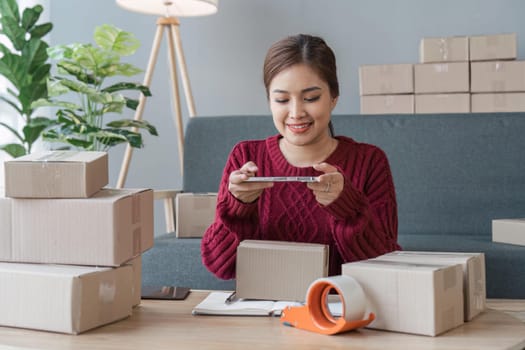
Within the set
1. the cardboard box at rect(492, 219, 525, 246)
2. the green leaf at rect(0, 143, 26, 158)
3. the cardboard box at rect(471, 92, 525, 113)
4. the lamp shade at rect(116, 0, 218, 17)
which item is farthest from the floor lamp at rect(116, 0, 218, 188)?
the cardboard box at rect(492, 219, 525, 246)

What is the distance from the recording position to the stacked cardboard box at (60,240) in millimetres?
1103

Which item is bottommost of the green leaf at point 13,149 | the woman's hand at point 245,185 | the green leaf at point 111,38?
the woman's hand at point 245,185

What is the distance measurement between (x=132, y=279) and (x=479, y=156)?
190 centimetres

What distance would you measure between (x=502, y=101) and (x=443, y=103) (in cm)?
28

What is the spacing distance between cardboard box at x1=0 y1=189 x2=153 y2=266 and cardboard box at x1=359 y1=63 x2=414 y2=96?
8.30ft

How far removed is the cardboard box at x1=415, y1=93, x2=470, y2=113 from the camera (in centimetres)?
353

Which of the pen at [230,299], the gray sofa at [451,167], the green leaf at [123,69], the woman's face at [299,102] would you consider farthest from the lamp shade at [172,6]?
the pen at [230,299]

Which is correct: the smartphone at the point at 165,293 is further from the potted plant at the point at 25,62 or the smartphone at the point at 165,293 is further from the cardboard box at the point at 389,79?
the potted plant at the point at 25,62

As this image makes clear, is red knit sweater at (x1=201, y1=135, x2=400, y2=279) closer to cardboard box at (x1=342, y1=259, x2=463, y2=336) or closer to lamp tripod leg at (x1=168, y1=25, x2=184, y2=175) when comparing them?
cardboard box at (x1=342, y1=259, x2=463, y2=336)

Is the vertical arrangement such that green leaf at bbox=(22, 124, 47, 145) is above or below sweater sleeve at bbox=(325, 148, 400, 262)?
above

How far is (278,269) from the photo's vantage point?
1242 millimetres

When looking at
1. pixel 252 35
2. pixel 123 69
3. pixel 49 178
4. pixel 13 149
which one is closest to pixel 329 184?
pixel 49 178

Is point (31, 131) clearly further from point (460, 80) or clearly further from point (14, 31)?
point (460, 80)

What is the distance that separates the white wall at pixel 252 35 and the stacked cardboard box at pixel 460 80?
0.55m
